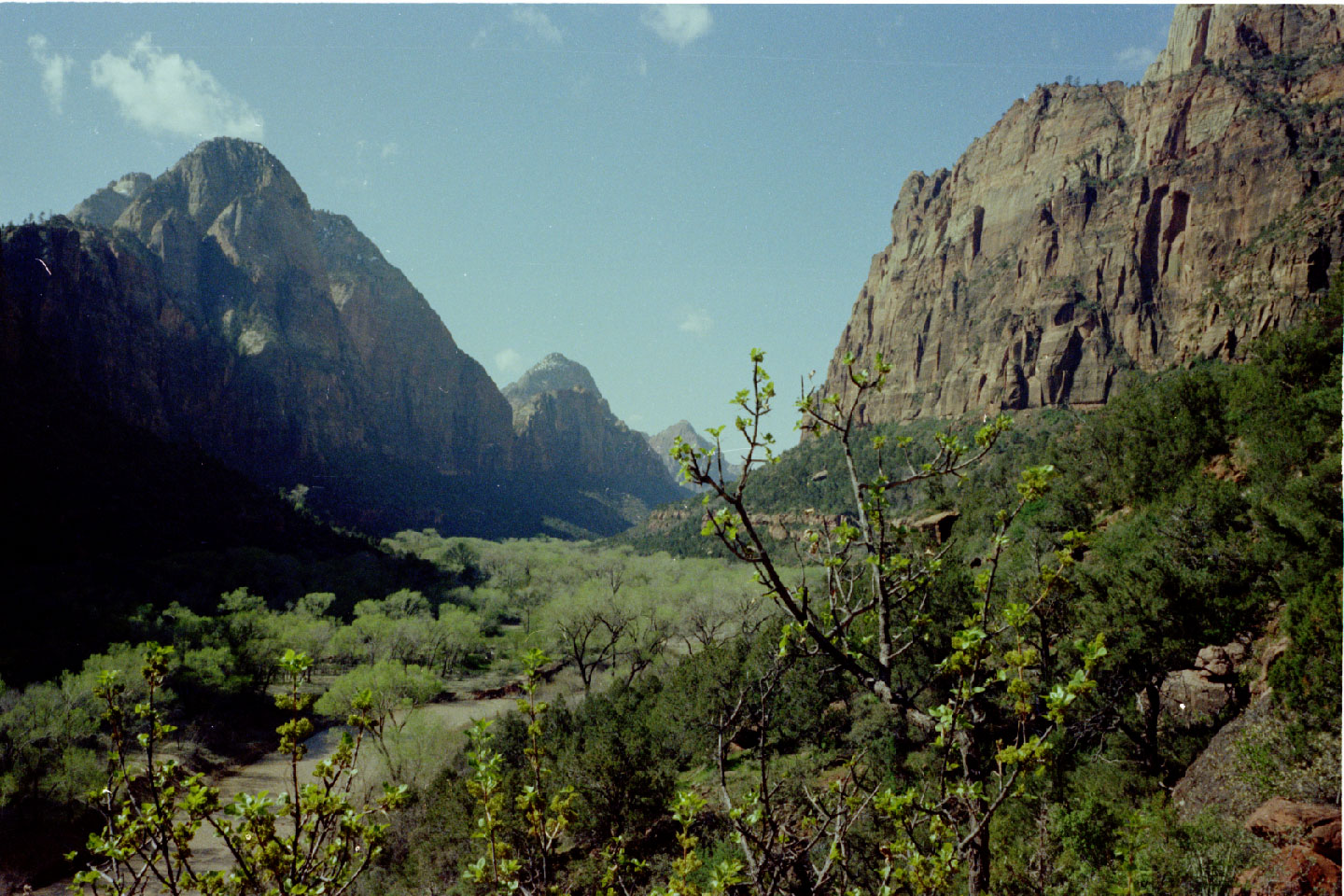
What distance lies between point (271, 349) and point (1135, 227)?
526ft

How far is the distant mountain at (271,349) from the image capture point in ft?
275

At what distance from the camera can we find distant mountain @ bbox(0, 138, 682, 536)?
3305 inches

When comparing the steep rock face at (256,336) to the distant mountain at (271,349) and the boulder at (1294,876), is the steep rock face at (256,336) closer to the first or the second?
the distant mountain at (271,349)

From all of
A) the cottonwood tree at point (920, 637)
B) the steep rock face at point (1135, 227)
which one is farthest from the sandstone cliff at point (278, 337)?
the steep rock face at point (1135, 227)

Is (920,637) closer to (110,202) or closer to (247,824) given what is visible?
(247,824)

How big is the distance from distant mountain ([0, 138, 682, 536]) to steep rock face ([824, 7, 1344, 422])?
104 metres

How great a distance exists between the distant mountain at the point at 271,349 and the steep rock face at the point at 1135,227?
103854 millimetres

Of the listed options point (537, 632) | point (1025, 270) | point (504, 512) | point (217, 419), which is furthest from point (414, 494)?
point (1025, 270)

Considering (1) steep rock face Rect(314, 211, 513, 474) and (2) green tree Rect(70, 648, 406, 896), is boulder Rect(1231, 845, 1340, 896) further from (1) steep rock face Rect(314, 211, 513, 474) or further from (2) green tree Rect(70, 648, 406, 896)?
(1) steep rock face Rect(314, 211, 513, 474)

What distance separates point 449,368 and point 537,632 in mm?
159651

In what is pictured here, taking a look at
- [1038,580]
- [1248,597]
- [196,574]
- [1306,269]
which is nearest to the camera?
[1038,580]

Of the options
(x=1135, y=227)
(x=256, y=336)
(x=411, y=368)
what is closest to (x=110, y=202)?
(x=256, y=336)

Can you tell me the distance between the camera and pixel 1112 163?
107500 millimetres

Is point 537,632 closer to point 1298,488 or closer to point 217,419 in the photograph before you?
point 1298,488
